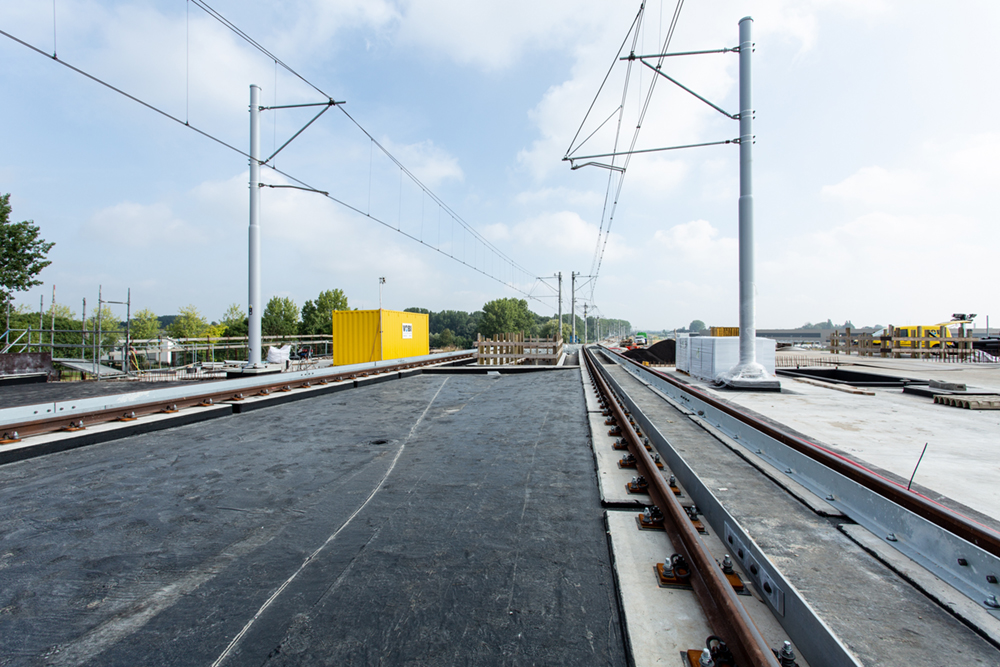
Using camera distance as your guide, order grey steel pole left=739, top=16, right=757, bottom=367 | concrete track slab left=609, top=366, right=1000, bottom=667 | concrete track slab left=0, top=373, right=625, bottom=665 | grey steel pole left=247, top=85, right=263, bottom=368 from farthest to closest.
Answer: grey steel pole left=247, top=85, right=263, bottom=368
grey steel pole left=739, top=16, right=757, bottom=367
concrete track slab left=0, top=373, right=625, bottom=665
concrete track slab left=609, top=366, right=1000, bottom=667

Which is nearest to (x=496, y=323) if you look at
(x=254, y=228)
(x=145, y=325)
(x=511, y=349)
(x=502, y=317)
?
(x=502, y=317)

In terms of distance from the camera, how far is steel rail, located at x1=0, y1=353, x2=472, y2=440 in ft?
18.8

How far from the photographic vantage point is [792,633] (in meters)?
1.86

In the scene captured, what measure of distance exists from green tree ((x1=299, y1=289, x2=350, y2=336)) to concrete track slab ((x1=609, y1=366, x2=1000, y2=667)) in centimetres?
5892

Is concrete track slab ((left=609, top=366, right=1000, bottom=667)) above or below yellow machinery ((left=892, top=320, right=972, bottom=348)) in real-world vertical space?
below

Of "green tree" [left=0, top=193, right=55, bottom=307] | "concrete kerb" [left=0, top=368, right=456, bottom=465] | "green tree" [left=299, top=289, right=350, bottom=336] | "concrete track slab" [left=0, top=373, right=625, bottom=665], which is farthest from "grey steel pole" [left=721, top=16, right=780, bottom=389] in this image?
"green tree" [left=299, top=289, right=350, bottom=336]

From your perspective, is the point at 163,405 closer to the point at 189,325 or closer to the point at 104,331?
the point at 104,331

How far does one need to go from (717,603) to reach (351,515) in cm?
266

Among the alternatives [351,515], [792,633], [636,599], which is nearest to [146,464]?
[351,515]

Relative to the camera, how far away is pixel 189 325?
Result: 74.2 m

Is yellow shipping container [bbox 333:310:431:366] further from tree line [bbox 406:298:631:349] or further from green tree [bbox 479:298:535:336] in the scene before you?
green tree [bbox 479:298:535:336]

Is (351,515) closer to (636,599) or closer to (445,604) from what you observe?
(445,604)

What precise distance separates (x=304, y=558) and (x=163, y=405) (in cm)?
657

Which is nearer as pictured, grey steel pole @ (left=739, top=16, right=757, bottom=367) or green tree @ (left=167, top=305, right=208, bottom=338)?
grey steel pole @ (left=739, top=16, right=757, bottom=367)
